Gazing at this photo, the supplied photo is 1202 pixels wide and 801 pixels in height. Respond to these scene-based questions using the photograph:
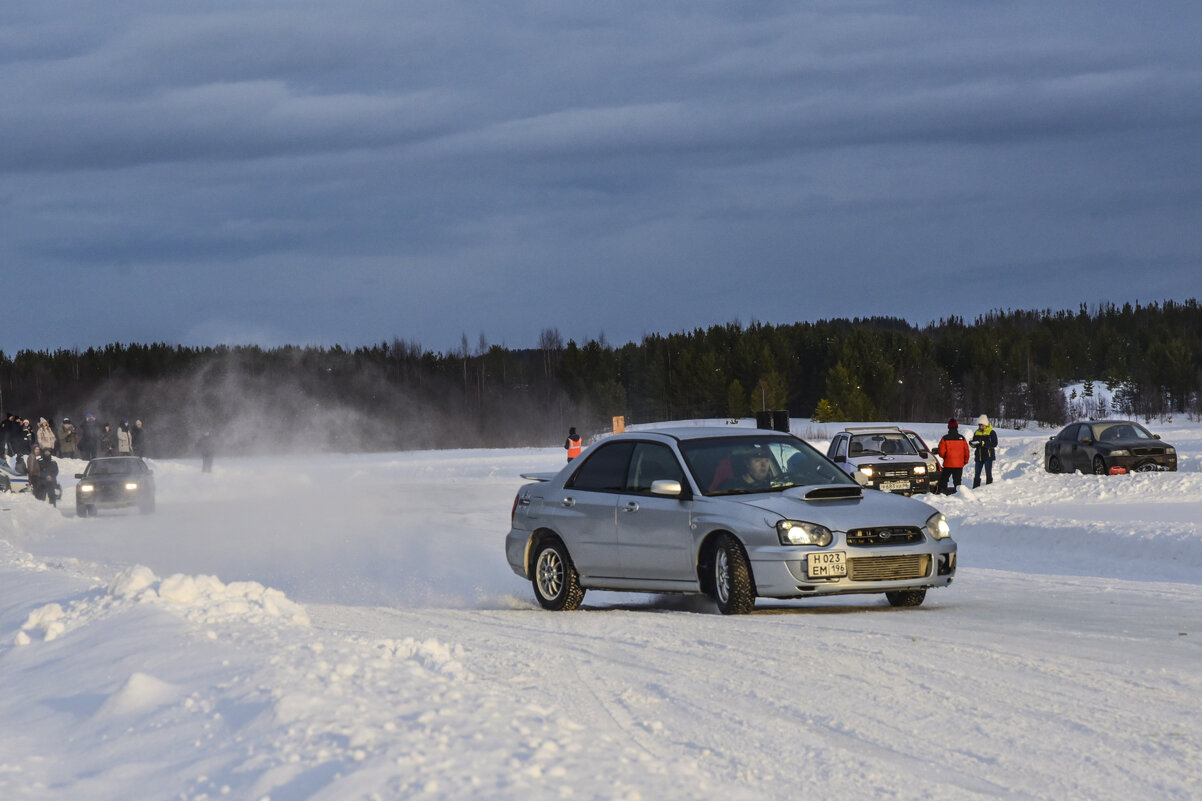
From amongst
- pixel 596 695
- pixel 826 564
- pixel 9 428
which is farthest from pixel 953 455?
pixel 9 428

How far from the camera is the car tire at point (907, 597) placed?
1110 centimetres

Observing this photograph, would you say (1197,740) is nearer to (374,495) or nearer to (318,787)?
(318,787)

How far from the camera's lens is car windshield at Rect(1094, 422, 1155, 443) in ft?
109

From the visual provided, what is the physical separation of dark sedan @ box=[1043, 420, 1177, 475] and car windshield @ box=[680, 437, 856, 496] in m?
22.4

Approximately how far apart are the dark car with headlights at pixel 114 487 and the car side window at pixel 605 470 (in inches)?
787

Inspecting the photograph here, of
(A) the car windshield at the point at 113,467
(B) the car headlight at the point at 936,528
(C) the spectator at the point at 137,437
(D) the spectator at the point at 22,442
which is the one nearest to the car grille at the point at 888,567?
(B) the car headlight at the point at 936,528

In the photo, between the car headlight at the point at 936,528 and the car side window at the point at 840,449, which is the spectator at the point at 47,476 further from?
the car headlight at the point at 936,528

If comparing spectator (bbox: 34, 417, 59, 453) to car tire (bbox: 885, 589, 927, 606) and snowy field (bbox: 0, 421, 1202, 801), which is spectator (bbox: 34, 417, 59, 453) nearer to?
snowy field (bbox: 0, 421, 1202, 801)

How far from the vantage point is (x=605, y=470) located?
40.0 ft

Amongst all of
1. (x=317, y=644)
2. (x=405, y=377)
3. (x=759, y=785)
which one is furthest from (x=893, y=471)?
(x=405, y=377)

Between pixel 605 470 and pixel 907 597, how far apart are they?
2.80 meters

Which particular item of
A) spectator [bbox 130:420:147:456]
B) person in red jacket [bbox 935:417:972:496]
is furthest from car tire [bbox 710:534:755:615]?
spectator [bbox 130:420:147:456]

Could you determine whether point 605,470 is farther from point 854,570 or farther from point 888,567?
point 888,567

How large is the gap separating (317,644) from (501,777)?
9.50ft
